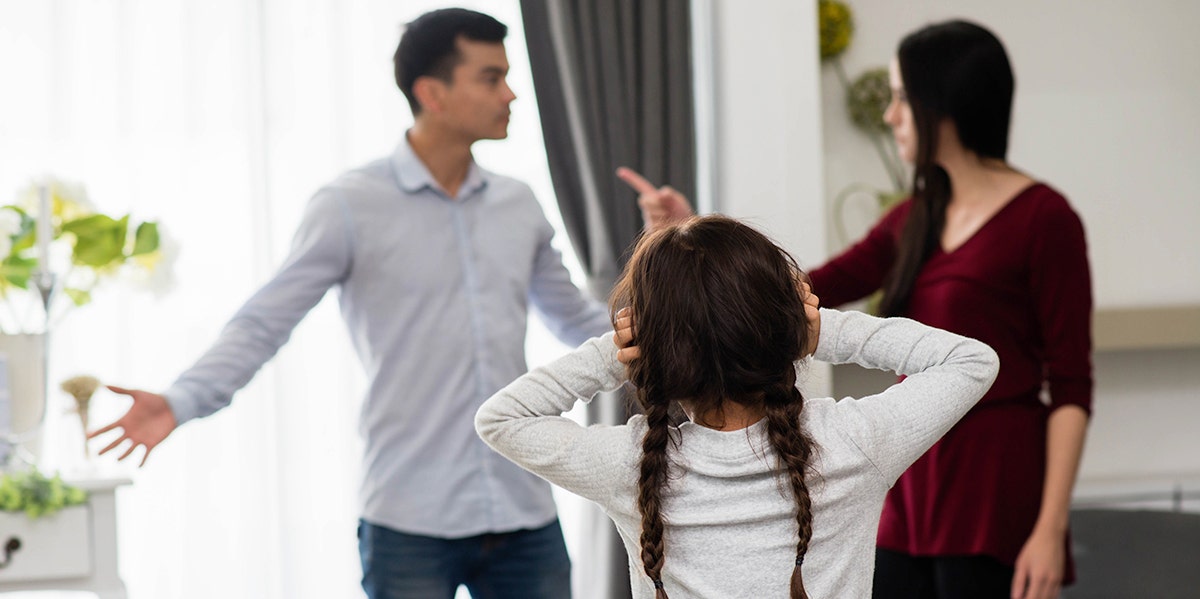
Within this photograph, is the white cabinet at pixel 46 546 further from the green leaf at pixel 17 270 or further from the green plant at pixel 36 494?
the green leaf at pixel 17 270

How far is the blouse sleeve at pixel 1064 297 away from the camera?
5.94ft

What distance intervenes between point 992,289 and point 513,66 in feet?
5.12

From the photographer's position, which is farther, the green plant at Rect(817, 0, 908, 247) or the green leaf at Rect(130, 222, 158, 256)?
the green plant at Rect(817, 0, 908, 247)

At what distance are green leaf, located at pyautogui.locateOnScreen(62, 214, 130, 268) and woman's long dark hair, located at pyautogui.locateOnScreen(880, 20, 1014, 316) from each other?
1.43 meters

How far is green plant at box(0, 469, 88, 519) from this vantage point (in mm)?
2012

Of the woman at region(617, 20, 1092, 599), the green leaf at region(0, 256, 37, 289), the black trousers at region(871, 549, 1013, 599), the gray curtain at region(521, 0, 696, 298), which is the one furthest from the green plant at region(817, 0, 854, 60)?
the green leaf at region(0, 256, 37, 289)

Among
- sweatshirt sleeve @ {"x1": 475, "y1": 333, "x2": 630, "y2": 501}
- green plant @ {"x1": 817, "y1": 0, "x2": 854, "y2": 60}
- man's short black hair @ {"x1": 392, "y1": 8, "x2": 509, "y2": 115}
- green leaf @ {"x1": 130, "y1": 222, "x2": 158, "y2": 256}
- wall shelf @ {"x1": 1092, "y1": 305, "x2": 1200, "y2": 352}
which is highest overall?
green plant @ {"x1": 817, "y1": 0, "x2": 854, "y2": 60}

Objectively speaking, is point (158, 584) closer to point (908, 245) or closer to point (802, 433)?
point (908, 245)

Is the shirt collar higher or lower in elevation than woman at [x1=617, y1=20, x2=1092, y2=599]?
higher

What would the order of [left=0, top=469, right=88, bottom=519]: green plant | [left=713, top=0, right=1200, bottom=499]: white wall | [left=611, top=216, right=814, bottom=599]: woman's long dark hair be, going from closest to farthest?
[left=611, top=216, right=814, bottom=599]: woman's long dark hair < [left=0, top=469, right=88, bottom=519]: green plant < [left=713, top=0, right=1200, bottom=499]: white wall

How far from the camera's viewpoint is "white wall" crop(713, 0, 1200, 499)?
3350 millimetres

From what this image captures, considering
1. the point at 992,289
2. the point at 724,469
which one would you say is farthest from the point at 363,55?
the point at 724,469

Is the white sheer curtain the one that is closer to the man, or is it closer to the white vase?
the white vase

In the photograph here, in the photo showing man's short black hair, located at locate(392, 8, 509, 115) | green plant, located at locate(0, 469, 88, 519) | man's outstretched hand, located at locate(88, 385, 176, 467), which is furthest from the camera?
man's short black hair, located at locate(392, 8, 509, 115)
